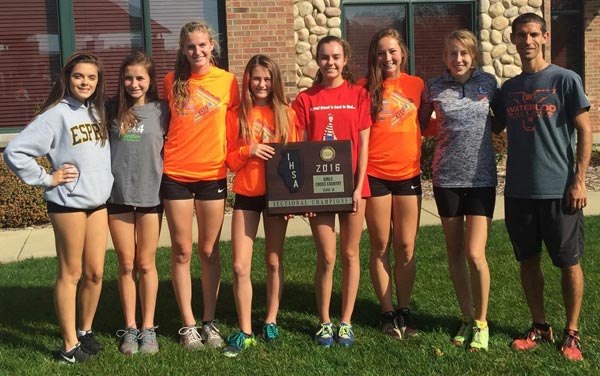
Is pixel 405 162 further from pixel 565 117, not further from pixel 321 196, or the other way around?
pixel 565 117

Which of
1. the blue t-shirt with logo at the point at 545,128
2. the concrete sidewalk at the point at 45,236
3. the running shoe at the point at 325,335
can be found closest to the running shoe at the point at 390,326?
the running shoe at the point at 325,335

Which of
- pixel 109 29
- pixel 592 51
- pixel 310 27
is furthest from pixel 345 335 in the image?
pixel 592 51

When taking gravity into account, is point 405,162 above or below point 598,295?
above

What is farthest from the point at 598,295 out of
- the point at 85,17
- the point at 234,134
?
the point at 85,17

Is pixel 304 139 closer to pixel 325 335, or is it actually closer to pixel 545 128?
pixel 325 335

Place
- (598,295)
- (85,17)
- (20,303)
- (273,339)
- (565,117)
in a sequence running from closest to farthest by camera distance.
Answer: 1. (565,117)
2. (273,339)
3. (598,295)
4. (20,303)
5. (85,17)

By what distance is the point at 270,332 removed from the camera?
4.40m

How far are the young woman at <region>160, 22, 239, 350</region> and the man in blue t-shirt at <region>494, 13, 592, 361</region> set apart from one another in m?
1.75

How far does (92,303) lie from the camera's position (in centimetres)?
428

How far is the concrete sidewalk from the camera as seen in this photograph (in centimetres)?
723

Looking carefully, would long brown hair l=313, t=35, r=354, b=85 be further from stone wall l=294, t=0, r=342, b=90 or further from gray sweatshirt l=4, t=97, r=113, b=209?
stone wall l=294, t=0, r=342, b=90

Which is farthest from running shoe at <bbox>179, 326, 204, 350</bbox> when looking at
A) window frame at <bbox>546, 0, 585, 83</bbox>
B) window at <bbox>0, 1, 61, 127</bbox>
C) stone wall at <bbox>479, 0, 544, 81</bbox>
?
window frame at <bbox>546, 0, 585, 83</bbox>

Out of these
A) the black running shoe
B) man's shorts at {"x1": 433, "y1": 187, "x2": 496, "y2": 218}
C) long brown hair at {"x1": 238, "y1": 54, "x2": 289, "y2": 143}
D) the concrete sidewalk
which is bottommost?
the black running shoe

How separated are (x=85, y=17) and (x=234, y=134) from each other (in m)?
7.23
